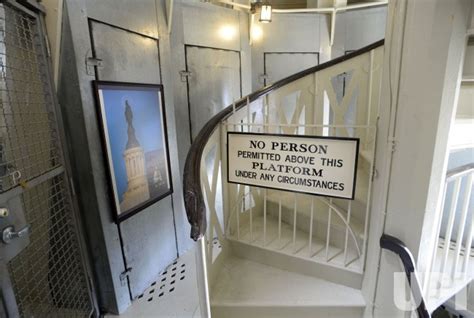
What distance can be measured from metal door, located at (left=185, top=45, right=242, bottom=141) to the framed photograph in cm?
44

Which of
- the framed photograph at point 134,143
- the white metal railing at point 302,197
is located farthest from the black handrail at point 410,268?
the framed photograph at point 134,143

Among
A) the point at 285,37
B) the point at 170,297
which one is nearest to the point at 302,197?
the point at 170,297

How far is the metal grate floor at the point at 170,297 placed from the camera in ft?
6.25

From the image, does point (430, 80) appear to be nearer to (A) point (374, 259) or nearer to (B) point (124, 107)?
(A) point (374, 259)

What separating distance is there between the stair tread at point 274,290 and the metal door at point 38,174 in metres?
0.94

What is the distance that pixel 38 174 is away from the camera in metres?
1.50

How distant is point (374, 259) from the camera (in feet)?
4.76

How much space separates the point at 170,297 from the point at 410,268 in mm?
1601

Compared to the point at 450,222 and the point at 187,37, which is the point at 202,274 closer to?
the point at 450,222

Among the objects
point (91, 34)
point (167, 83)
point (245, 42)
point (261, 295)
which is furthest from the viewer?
point (245, 42)

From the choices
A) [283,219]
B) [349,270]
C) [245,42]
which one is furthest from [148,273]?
[245,42]

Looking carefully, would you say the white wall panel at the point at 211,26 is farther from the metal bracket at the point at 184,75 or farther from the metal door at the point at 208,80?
the metal bracket at the point at 184,75

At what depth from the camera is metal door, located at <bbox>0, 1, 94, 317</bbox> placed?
1.45 m

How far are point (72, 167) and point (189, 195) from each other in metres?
1.03
